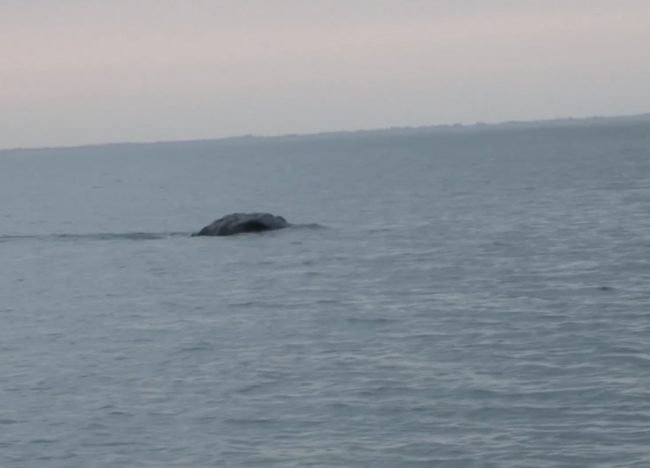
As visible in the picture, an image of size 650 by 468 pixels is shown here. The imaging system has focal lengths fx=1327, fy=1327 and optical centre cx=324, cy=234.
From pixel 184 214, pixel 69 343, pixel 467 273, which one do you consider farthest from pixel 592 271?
pixel 184 214

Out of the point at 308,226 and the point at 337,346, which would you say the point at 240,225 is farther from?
the point at 337,346

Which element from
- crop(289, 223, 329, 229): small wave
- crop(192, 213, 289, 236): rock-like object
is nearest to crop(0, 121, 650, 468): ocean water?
crop(289, 223, 329, 229): small wave

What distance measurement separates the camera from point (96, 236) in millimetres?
75688

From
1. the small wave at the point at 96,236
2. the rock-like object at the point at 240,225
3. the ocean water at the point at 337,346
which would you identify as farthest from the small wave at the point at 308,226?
the small wave at the point at 96,236

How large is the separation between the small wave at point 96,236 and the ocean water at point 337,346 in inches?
18.0

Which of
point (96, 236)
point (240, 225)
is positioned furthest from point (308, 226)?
point (96, 236)

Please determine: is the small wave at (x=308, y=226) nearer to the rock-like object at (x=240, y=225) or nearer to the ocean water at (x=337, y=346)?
the ocean water at (x=337, y=346)

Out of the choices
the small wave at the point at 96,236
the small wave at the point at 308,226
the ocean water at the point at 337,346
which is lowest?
the ocean water at the point at 337,346

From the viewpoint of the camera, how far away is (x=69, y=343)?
36.8m

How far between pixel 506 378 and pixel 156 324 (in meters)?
13.9

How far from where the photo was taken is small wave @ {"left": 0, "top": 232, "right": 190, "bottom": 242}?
240 feet

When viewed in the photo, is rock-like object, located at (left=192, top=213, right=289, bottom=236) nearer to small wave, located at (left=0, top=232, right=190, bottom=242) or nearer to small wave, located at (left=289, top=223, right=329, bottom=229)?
small wave, located at (left=289, top=223, right=329, bottom=229)

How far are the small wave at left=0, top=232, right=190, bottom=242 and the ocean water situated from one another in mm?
458

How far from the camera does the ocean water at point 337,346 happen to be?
81.5 feet
